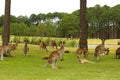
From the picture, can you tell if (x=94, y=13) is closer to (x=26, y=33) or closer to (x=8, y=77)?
(x=26, y=33)

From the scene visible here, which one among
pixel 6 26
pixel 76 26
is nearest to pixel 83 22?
pixel 6 26

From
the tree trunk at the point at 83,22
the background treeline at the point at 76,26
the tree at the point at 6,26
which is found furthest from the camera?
the background treeline at the point at 76,26

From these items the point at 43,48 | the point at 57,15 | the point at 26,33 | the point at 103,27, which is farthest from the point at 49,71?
the point at 57,15

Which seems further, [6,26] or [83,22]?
[83,22]

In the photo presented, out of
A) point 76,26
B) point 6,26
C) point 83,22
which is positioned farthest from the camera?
point 76,26

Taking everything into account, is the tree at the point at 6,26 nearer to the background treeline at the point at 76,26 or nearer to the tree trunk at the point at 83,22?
the tree trunk at the point at 83,22

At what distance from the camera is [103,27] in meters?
112

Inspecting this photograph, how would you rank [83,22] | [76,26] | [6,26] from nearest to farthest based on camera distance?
[6,26]
[83,22]
[76,26]

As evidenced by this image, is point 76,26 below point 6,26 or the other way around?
the other way around

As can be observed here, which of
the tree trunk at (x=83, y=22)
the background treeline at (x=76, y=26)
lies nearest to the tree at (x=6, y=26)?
the tree trunk at (x=83, y=22)

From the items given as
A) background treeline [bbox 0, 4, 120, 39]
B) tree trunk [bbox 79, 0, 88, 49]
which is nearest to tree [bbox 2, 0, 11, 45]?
tree trunk [bbox 79, 0, 88, 49]

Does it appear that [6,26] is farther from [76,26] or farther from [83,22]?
[76,26]

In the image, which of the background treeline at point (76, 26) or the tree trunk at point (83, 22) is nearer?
the tree trunk at point (83, 22)

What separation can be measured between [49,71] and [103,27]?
9787 centimetres
